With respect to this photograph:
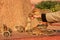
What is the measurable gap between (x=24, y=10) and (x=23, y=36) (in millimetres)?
240

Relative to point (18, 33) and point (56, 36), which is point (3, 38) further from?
point (56, 36)

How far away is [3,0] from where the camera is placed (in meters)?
1.75

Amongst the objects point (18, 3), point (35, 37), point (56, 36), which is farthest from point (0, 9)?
point (56, 36)

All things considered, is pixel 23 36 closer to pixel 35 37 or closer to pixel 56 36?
pixel 35 37

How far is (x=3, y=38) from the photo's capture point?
5.65ft

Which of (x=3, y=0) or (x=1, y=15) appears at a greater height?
(x=3, y=0)

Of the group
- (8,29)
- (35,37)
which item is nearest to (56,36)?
(35,37)

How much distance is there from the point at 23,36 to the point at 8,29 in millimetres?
150

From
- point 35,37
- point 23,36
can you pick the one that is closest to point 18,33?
point 23,36

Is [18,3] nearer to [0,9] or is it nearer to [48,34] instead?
[0,9]

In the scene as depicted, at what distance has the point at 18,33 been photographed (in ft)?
5.67

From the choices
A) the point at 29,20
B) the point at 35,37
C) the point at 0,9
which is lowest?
the point at 35,37

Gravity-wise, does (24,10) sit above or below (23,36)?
above

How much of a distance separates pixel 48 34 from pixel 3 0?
0.51 metres
